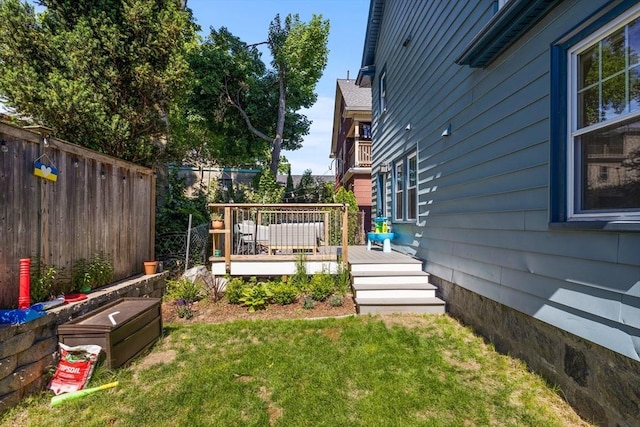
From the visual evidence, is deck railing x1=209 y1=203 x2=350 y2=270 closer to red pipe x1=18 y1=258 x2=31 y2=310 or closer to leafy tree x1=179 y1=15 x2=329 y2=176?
red pipe x1=18 y1=258 x2=31 y2=310

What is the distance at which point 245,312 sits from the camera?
5195mm

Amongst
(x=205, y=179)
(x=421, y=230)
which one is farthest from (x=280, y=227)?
(x=205, y=179)

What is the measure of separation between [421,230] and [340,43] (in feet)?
34.3

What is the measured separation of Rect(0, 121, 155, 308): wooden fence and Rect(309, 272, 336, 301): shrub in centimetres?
295

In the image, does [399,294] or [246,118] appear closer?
[399,294]

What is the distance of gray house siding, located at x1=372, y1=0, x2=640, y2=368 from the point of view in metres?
2.31

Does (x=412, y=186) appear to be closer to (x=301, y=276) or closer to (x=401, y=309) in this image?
(x=401, y=309)

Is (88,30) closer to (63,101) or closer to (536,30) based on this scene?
(63,101)

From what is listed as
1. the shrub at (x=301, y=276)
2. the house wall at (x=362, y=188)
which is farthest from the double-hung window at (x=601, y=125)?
the house wall at (x=362, y=188)

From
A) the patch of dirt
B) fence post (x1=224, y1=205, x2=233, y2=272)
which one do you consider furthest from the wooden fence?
fence post (x1=224, y1=205, x2=233, y2=272)

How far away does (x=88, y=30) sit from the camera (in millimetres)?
5262

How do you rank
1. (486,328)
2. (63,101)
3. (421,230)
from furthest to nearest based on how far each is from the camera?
1. (421,230)
2. (63,101)
3. (486,328)

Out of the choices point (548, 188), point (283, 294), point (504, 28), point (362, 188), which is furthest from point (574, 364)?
point (362, 188)

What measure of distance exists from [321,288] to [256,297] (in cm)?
109
